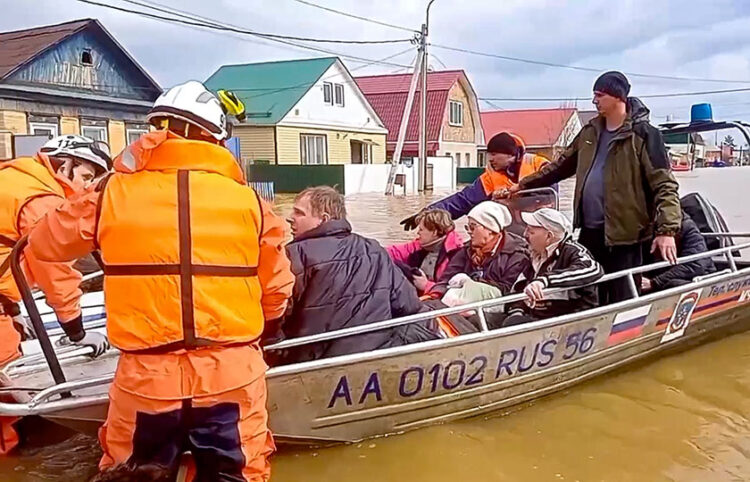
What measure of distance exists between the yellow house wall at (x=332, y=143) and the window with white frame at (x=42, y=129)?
37.0 ft

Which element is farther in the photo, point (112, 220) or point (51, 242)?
point (51, 242)

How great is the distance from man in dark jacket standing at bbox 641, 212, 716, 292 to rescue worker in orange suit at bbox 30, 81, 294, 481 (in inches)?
145

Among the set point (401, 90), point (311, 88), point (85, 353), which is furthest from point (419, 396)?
point (401, 90)

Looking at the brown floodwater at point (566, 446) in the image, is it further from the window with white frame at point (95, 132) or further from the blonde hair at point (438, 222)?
the window with white frame at point (95, 132)

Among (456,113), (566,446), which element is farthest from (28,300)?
(456,113)

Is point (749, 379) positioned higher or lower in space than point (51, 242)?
lower

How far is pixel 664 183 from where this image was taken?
480cm

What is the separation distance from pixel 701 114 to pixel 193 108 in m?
5.36

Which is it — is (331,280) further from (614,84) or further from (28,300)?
(614,84)

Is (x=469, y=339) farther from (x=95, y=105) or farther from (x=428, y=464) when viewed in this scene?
(x=95, y=105)

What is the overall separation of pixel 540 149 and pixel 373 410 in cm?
4740

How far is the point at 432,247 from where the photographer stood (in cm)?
557

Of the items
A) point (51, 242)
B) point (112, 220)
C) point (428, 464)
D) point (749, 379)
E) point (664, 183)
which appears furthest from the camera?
point (749, 379)

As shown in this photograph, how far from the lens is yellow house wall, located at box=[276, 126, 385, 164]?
1209 inches
